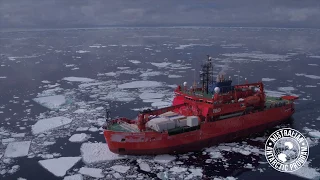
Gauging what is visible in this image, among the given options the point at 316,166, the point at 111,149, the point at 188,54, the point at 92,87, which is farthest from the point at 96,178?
the point at 188,54

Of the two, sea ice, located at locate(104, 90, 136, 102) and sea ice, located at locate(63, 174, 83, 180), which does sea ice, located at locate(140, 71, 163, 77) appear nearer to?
sea ice, located at locate(104, 90, 136, 102)

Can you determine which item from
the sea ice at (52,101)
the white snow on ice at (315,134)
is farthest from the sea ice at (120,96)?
A: the white snow on ice at (315,134)

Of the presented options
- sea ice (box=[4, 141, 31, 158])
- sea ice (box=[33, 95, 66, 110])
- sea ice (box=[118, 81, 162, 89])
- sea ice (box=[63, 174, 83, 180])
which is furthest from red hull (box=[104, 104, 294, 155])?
sea ice (box=[118, 81, 162, 89])

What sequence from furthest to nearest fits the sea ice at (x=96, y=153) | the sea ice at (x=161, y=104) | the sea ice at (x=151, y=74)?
the sea ice at (x=151, y=74)
the sea ice at (x=161, y=104)
the sea ice at (x=96, y=153)

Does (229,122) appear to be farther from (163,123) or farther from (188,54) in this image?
Answer: (188,54)

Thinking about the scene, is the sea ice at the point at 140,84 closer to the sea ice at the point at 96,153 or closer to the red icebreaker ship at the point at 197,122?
the red icebreaker ship at the point at 197,122

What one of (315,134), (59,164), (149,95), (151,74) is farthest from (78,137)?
(151,74)

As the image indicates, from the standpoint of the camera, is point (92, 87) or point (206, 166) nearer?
point (206, 166)
